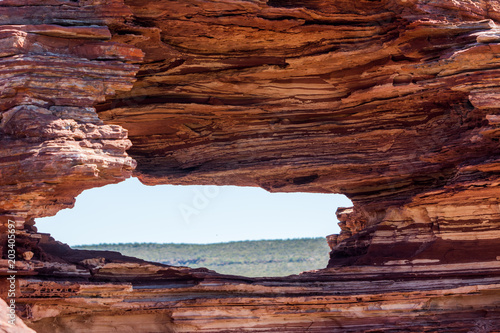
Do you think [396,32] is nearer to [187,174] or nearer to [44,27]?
[187,174]

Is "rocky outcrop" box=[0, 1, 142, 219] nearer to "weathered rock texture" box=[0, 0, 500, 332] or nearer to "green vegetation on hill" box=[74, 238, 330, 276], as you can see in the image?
"weathered rock texture" box=[0, 0, 500, 332]

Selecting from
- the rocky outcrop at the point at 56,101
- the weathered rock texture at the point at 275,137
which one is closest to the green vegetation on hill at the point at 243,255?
the weathered rock texture at the point at 275,137

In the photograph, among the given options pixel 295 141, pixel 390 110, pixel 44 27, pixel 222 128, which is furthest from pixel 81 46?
pixel 390 110

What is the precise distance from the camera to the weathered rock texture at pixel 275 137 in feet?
48.1

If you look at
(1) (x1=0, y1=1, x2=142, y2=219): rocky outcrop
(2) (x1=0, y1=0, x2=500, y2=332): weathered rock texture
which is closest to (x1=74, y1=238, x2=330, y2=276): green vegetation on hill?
(2) (x1=0, y1=0, x2=500, y2=332): weathered rock texture

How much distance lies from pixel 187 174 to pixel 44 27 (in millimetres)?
5951

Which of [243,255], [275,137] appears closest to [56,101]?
[275,137]

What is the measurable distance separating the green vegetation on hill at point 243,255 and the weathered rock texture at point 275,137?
86.4 feet

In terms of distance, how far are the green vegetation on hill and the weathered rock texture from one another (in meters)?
26.3

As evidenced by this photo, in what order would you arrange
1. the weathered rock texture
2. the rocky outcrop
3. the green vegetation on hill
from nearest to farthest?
1. the rocky outcrop
2. the weathered rock texture
3. the green vegetation on hill

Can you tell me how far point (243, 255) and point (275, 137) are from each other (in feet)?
102

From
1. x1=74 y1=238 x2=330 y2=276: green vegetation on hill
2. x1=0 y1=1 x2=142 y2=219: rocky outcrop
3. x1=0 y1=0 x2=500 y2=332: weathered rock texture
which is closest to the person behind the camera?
x1=0 y1=1 x2=142 y2=219: rocky outcrop

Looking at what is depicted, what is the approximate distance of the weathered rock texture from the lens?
578 inches

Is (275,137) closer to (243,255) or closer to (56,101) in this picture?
(56,101)
